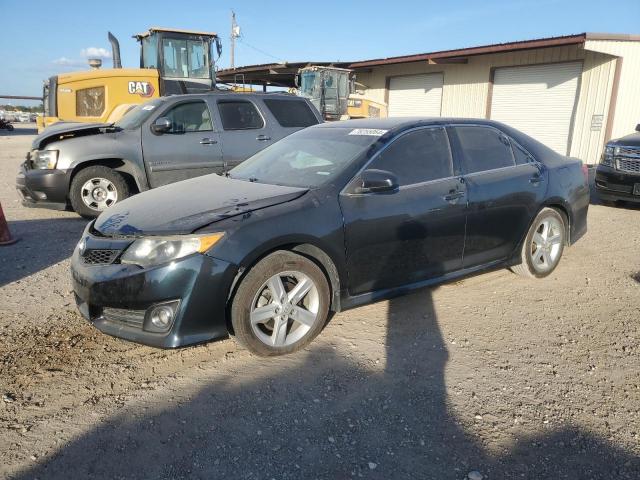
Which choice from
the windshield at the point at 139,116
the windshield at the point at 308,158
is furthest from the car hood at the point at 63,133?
the windshield at the point at 308,158

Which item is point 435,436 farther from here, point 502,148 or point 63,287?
point 63,287

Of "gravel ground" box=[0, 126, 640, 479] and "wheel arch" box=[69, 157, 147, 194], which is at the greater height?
"wheel arch" box=[69, 157, 147, 194]

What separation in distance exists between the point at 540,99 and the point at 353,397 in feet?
54.1

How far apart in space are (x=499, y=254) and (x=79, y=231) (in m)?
5.19

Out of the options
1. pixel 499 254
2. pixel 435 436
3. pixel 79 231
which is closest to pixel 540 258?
pixel 499 254

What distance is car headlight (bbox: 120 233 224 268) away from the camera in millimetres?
2902

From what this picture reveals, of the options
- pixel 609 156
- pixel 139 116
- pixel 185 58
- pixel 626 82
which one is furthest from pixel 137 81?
pixel 626 82

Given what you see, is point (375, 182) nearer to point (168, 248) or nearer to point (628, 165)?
point (168, 248)

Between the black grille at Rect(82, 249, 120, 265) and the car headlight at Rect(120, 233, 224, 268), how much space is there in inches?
5.5

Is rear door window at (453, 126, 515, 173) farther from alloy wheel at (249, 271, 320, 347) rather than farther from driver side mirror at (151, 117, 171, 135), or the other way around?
driver side mirror at (151, 117, 171, 135)

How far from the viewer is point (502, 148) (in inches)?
179

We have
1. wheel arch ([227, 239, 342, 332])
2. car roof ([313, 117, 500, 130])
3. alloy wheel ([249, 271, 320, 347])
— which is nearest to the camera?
wheel arch ([227, 239, 342, 332])

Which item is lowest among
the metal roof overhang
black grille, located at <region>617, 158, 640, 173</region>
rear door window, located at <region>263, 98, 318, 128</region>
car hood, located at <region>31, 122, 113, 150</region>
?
black grille, located at <region>617, 158, 640, 173</region>

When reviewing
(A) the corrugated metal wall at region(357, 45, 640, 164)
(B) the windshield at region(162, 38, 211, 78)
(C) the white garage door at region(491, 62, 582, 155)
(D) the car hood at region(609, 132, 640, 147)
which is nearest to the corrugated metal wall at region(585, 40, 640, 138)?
(A) the corrugated metal wall at region(357, 45, 640, 164)
